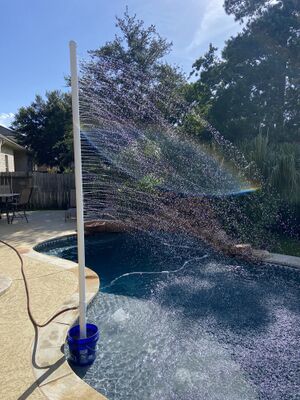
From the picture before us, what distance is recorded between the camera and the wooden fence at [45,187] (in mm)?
13211

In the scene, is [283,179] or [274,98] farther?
[274,98]

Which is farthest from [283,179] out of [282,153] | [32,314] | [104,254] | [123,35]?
[123,35]

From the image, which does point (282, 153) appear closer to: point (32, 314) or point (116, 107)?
point (116, 107)

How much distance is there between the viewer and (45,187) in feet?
43.9

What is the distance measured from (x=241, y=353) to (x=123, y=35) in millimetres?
14037

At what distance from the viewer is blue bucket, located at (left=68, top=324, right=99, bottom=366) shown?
2604 mm

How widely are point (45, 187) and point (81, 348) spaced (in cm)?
1166

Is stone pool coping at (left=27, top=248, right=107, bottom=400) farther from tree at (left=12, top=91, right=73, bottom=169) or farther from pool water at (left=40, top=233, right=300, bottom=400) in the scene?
tree at (left=12, top=91, right=73, bottom=169)

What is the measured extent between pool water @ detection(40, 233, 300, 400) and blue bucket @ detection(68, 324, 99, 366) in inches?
3.3

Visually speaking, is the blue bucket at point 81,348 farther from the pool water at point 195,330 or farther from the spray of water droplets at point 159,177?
the spray of water droplets at point 159,177

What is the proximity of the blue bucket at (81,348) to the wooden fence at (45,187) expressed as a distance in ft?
36.3

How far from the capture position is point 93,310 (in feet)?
12.5

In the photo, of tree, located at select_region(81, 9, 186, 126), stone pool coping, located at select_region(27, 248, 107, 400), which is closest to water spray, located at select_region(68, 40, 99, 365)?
stone pool coping, located at select_region(27, 248, 107, 400)

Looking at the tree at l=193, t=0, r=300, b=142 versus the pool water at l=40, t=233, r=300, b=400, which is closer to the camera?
the pool water at l=40, t=233, r=300, b=400
